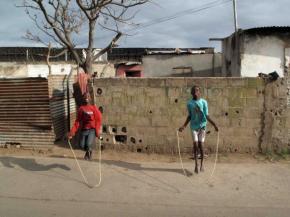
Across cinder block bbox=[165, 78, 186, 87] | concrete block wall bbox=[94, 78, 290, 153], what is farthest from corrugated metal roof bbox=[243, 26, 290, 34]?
cinder block bbox=[165, 78, 186, 87]

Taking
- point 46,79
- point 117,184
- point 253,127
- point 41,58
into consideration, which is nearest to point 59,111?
point 46,79

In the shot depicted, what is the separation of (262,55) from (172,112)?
5.99m

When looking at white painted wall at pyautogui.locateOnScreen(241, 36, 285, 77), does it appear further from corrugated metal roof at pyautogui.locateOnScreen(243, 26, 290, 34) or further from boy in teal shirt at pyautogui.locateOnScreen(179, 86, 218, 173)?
boy in teal shirt at pyautogui.locateOnScreen(179, 86, 218, 173)

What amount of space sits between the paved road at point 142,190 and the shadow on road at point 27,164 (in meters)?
0.02

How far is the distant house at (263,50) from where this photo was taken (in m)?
14.4

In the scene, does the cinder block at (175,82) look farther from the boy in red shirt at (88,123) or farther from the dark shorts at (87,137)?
the dark shorts at (87,137)

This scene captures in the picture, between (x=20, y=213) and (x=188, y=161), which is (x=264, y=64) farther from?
(x=20, y=213)

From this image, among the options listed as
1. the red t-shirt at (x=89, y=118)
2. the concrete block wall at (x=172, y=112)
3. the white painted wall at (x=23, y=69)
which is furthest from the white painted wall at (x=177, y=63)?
the red t-shirt at (x=89, y=118)

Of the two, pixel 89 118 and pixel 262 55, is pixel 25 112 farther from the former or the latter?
pixel 262 55

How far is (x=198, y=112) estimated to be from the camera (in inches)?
324

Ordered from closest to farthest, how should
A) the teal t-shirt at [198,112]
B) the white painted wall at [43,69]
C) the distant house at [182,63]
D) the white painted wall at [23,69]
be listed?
the teal t-shirt at [198,112] < the distant house at [182,63] < the white painted wall at [23,69] < the white painted wall at [43,69]

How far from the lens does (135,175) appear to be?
8234 millimetres

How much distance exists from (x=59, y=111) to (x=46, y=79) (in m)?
1.04

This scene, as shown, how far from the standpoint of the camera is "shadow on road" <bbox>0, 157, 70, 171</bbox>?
8859 millimetres
